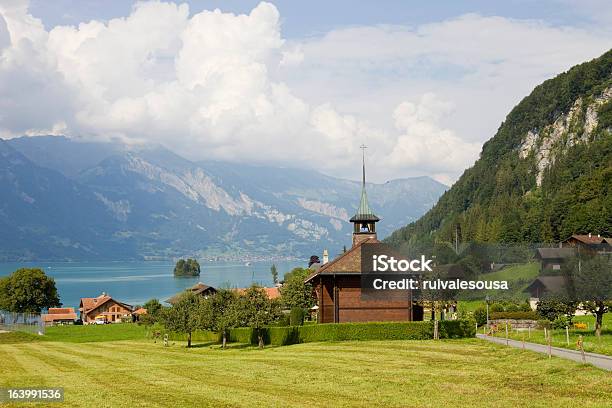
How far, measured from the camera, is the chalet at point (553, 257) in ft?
179

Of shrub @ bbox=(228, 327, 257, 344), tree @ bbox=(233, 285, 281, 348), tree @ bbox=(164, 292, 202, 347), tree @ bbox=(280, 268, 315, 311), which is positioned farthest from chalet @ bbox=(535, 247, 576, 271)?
→ tree @ bbox=(280, 268, 315, 311)

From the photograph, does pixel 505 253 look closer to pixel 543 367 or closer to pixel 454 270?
pixel 454 270

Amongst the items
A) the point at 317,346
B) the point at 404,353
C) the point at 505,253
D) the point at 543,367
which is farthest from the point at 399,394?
the point at 505,253

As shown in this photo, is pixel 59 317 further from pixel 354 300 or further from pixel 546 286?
pixel 546 286

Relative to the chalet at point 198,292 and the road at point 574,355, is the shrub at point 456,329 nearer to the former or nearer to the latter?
the road at point 574,355

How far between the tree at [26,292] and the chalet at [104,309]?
109 ft

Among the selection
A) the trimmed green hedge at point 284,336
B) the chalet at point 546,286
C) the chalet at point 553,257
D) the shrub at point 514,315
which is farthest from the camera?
the shrub at point 514,315

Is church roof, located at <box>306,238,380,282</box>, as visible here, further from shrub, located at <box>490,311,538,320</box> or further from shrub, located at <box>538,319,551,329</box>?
shrub, located at <box>490,311,538,320</box>

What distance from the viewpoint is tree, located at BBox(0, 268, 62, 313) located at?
131625mm

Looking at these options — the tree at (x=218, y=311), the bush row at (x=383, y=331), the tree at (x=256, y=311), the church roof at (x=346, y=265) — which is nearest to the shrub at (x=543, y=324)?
the bush row at (x=383, y=331)

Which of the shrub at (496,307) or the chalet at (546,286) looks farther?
the shrub at (496,307)

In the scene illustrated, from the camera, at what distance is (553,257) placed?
200ft

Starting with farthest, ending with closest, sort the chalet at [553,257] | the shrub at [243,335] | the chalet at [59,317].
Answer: the chalet at [59,317]
the shrub at [243,335]
the chalet at [553,257]

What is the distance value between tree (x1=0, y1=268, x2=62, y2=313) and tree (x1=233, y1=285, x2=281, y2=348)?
3354 inches
